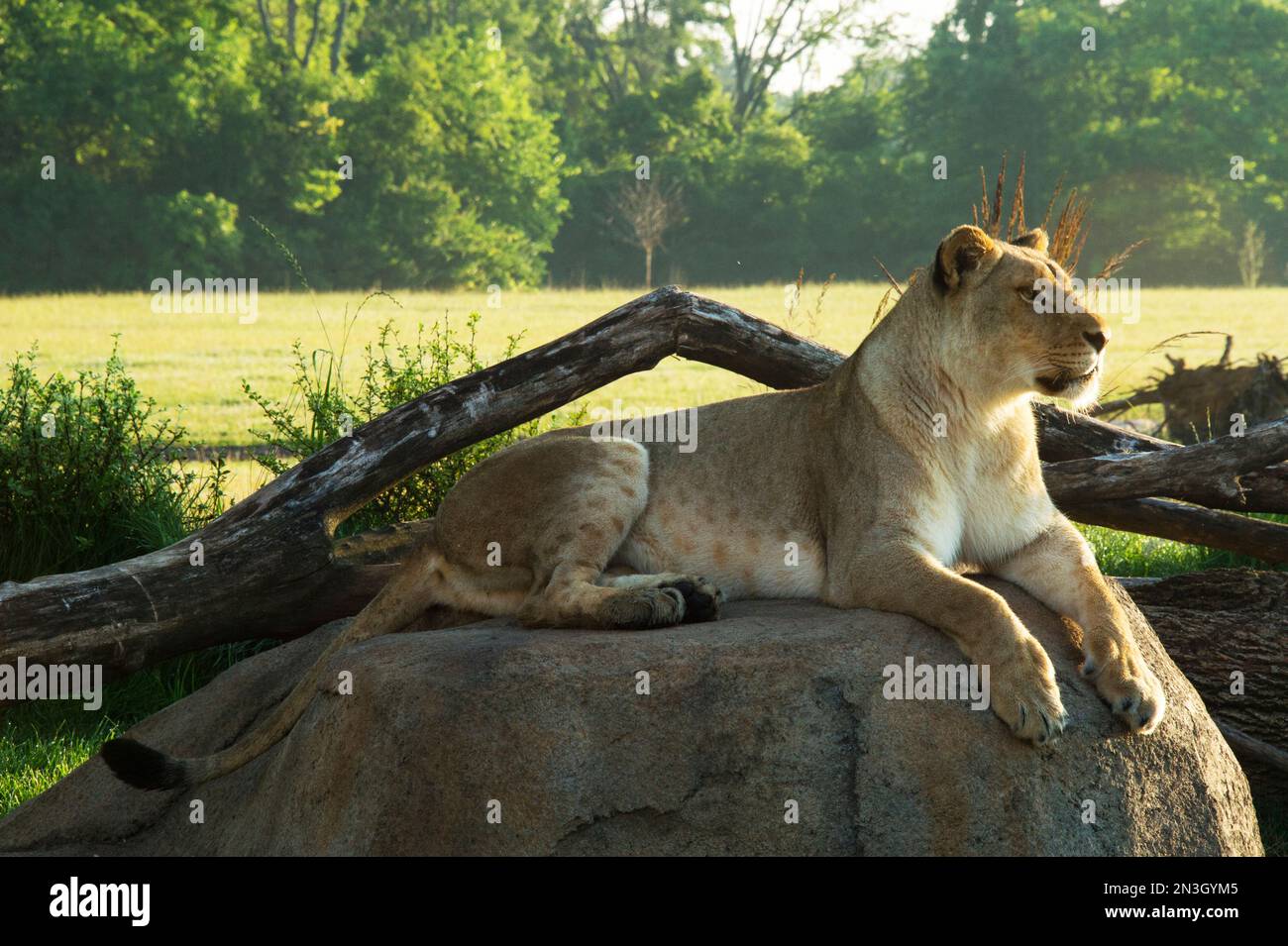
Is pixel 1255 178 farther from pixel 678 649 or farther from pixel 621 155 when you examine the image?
pixel 678 649

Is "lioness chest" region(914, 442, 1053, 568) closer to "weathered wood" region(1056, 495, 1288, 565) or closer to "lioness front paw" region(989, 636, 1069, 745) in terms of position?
"lioness front paw" region(989, 636, 1069, 745)

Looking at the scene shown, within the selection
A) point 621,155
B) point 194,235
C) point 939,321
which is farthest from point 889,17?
point 939,321

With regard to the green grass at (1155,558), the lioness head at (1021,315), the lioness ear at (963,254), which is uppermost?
the lioness ear at (963,254)

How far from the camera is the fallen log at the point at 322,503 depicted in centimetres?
647

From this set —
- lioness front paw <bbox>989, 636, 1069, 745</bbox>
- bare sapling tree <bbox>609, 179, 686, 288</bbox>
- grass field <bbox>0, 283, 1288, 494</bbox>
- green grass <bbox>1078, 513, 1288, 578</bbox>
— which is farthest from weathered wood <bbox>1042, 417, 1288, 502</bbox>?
bare sapling tree <bbox>609, 179, 686, 288</bbox>

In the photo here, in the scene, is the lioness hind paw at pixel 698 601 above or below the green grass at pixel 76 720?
above

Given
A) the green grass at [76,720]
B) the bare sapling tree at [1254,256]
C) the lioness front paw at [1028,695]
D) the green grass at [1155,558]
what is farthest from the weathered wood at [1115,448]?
the bare sapling tree at [1254,256]

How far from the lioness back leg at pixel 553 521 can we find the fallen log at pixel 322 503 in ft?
3.75

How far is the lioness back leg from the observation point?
525 cm

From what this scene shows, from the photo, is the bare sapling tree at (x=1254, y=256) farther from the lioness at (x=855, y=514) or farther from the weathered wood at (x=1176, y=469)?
the lioness at (x=855, y=514)

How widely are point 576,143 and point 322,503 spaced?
4315 cm

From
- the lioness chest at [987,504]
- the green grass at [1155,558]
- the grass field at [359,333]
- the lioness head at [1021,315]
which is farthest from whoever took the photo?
the grass field at [359,333]

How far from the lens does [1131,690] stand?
4.50 meters
